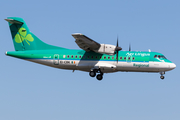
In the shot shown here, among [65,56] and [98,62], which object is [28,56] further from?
[98,62]

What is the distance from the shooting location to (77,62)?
1222 inches

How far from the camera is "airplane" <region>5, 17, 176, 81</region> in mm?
30234

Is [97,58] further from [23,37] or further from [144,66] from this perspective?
[23,37]

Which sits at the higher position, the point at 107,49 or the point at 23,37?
the point at 23,37

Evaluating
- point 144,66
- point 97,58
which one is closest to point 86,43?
point 97,58

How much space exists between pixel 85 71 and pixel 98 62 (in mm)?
2043

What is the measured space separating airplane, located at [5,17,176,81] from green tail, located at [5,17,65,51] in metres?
0.49

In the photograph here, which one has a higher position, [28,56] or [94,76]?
[28,56]

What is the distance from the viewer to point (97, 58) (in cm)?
3084

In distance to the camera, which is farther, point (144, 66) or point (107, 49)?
point (144, 66)

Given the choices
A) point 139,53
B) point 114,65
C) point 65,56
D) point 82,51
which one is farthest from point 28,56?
point 139,53

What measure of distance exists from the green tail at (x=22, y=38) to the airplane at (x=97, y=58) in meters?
0.49

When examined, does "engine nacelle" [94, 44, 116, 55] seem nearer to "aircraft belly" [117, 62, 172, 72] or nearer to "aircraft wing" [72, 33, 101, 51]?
"aircraft wing" [72, 33, 101, 51]

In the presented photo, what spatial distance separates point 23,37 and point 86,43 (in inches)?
330
